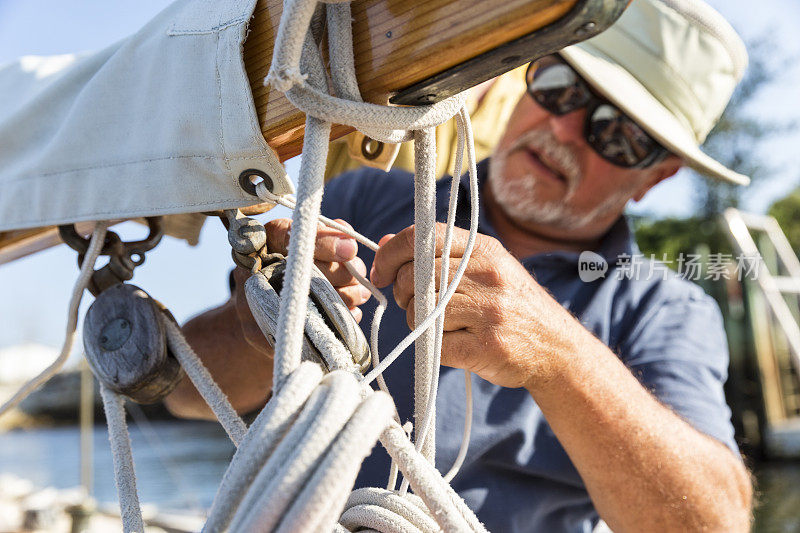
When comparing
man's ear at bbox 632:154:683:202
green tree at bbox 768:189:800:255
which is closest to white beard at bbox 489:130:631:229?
man's ear at bbox 632:154:683:202

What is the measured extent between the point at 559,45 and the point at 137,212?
42 cm

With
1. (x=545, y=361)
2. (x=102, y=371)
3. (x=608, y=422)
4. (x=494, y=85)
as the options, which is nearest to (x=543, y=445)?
(x=608, y=422)

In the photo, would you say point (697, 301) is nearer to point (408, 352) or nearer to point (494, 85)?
point (408, 352)

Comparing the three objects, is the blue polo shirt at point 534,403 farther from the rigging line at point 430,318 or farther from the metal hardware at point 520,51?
the metal hardware at point 520,51

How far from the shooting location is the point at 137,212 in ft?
2.21

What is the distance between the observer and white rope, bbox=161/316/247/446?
64 cm

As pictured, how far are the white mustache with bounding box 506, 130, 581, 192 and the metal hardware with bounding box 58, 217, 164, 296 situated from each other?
3.73 ft

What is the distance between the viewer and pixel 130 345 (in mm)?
735

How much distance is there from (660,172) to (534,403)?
960mm

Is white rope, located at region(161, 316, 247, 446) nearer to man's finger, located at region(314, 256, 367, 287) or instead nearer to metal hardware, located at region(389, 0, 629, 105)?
man's finger, located at region(314, 256, 367, 287)

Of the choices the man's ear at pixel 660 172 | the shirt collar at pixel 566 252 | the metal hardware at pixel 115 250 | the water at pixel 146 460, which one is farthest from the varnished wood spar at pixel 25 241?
the water at pixel 146 460

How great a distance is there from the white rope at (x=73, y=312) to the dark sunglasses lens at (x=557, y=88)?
4.20ft

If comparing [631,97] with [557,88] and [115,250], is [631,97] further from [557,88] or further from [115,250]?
[115,250]

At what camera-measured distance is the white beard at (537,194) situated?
170cm
